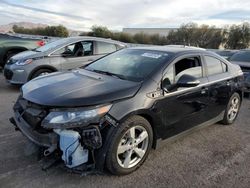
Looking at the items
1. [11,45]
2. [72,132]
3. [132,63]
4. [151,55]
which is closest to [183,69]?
[151,55]

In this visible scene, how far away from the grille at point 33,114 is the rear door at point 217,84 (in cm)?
269

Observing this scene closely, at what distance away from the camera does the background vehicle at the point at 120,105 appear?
2.96 meters

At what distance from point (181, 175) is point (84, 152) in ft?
4.15

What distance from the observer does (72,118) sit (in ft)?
9.63

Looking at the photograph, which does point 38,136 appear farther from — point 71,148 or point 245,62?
point 245,62

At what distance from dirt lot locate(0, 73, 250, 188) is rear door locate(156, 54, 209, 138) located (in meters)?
0.36

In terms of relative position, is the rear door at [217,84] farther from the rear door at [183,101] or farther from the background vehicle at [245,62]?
the background vehicle at [245,62]

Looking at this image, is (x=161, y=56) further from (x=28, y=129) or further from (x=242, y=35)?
(x=242, y=35)

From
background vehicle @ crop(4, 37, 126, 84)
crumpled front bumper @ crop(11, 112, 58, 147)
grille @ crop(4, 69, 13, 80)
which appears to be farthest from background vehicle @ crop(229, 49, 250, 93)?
grille @ crop(4, 69, 13, 80)

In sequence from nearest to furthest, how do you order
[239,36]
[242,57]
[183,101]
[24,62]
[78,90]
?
[78,90] < [183,101] < [24,62] < [242,57] < [239,36]

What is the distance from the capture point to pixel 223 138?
15.3 ft

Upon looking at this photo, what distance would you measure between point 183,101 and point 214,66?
124cm

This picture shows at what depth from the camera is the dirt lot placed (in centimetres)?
314

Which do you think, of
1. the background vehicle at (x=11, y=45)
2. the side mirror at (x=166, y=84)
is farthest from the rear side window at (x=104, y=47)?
the side mirror at (x=166, y=84)
